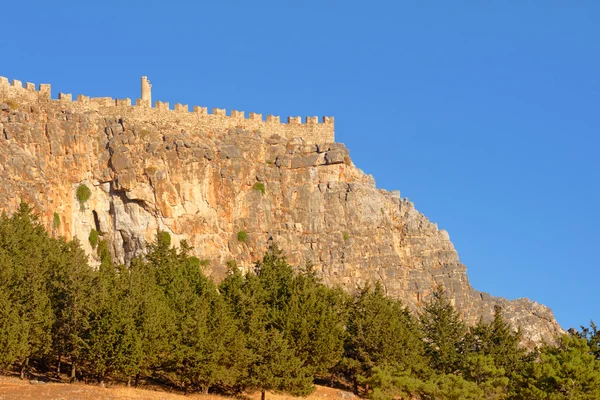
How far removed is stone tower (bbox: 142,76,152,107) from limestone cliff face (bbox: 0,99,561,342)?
165 cm

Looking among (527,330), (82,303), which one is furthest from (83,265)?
(527,330)

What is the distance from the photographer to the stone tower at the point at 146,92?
9069cm

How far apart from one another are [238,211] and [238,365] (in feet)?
88.4

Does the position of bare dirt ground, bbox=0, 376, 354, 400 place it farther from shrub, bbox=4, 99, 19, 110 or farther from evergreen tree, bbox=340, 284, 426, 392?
shrub, bbox=4, 99, 19, 110

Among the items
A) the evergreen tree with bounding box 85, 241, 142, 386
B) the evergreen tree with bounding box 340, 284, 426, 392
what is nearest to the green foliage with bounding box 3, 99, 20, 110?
the evergreen tree with bounding box 85, 241, 142, 386

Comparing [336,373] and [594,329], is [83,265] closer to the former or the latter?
[336,373]

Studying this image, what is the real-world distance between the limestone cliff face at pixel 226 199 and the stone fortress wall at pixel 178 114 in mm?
454

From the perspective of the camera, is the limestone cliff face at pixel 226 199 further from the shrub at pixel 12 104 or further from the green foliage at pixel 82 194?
the green foliage at pixel 82 194

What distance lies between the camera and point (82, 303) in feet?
205

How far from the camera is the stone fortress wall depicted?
3420 inches

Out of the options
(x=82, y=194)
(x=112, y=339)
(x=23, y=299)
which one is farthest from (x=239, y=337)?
(x=82, y=194)

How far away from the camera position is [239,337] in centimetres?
6506

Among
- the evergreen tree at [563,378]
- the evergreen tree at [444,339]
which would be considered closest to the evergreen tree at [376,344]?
the evergreen tree at [444,339]

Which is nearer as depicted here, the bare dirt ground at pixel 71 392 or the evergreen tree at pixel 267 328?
the bare dirt ground at pixel 71 392
